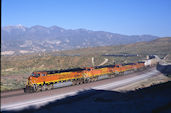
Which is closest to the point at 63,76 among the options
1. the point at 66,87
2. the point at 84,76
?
the point at 66,87

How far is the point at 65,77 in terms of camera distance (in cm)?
3428

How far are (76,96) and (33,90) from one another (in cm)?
641

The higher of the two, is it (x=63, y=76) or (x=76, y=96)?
(x=63, y=76)

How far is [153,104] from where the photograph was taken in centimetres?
2219

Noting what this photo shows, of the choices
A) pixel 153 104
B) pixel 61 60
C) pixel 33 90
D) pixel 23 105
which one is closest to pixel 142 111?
pixel 153 104

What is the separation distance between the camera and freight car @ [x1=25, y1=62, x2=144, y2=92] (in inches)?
1148

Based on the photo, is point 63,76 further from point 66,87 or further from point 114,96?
point 114,96

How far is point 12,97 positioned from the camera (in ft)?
84.8

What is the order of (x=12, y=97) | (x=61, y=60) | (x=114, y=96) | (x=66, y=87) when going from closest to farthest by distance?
(x=12, y=97), (x=114, y=96), (x=66, y=87), (x=61, y=60)

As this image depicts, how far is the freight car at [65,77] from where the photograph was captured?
2916 cm

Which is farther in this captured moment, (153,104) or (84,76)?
(84,76)

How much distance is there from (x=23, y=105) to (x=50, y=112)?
174 inches

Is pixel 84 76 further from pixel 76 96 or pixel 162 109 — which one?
pixel 162 109

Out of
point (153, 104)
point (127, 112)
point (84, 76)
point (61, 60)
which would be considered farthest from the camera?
point (61, 60)
